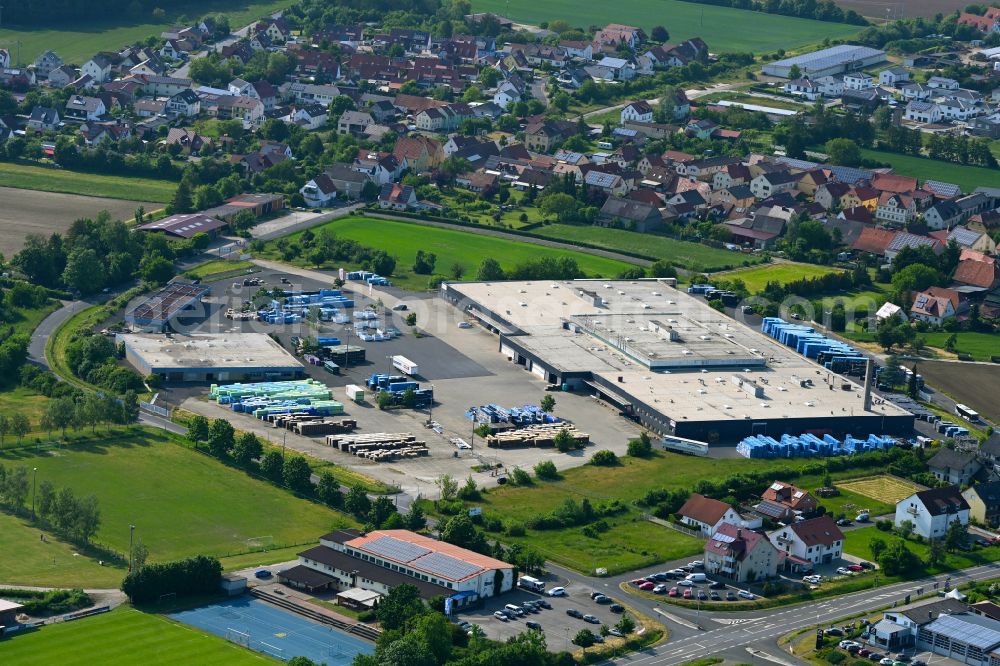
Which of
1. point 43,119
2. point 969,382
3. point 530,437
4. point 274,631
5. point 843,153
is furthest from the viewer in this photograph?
point 843,153

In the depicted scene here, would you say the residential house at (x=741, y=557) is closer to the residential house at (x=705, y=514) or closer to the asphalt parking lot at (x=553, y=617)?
A: the residential house at (x=705, y=514)

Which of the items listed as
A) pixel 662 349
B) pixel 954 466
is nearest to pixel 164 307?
pixel 662 349

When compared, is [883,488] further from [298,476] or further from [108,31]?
[108,31]

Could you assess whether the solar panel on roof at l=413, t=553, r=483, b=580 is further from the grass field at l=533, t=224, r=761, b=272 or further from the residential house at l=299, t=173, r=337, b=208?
the residential house at l=299, t=173, r=337, b=208

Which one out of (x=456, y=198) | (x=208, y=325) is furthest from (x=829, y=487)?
(x=456, y=198)

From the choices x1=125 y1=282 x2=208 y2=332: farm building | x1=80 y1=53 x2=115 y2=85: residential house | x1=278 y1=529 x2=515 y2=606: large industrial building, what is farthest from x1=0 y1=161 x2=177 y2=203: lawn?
x1=278 y1=529 x2=515 y2=606: large industrial building

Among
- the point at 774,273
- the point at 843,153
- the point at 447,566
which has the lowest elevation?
the point at 447,566

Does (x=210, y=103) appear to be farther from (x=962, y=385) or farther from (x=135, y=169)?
(x=962, y=385)
